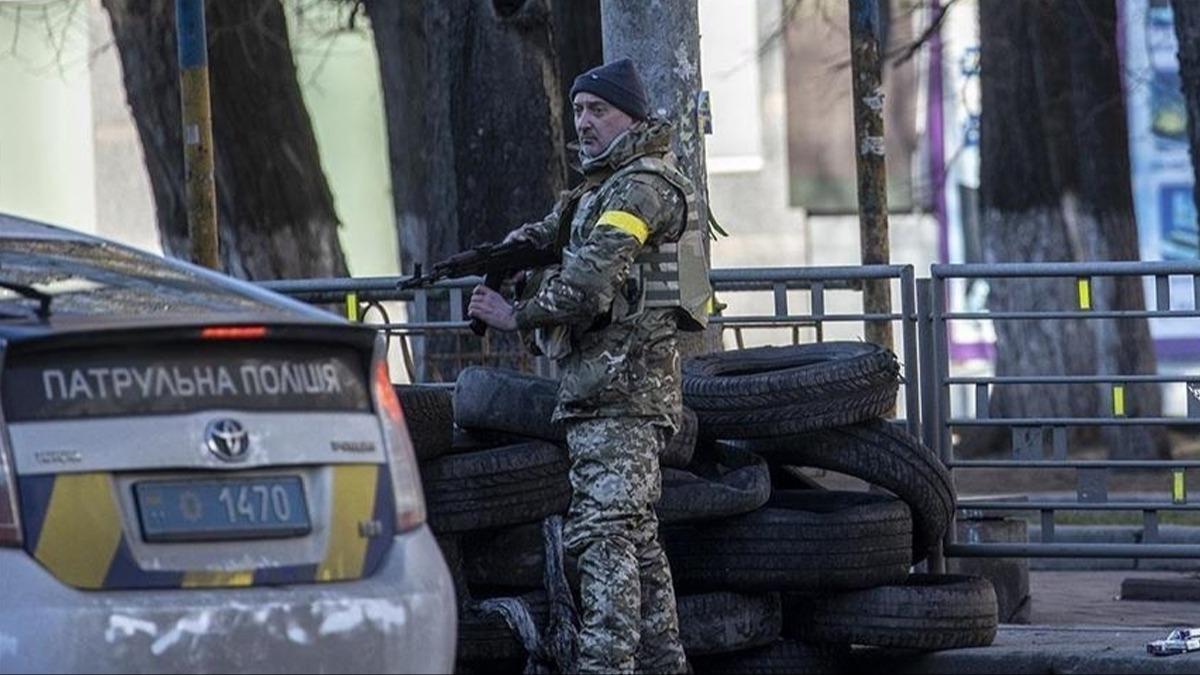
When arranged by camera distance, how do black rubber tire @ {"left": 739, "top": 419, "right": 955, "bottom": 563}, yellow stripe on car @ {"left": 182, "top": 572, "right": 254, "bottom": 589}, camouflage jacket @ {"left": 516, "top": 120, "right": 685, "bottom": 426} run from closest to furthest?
yellow stripe on car @ {"left": 182, "top": 572, "right": 254, "bottom": 589}, camouflage jacket @ {"left": 516, "top": 120, "right": 685, "bottom": 426}, black rubber tire @ {"left": 739, "top": 419, "right": 955, "bottom": 563}

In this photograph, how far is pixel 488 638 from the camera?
8.80 meters

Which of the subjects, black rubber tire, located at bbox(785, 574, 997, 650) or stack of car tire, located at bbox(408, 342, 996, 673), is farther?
black rubber tire, located at bbox(785, 574, 997, 650)

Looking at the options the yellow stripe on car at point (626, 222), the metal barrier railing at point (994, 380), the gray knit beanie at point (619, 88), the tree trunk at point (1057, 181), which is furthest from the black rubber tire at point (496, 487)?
the tree trunk at point (1057, 181)

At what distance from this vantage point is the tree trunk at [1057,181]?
21656 mm

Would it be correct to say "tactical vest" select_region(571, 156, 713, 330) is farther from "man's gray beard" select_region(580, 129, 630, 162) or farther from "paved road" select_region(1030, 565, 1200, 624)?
"paved road" select_region(1030, 565, 1200, 624)

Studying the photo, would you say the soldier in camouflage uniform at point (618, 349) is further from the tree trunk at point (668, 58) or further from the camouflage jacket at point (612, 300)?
the tree trunk at point (668, 58)

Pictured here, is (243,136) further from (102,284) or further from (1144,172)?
(1144,172)

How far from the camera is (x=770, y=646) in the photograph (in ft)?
30.5

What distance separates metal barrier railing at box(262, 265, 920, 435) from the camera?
1066 cm

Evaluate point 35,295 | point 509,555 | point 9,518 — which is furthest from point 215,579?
point 509,555

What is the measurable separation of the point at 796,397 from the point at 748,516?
46 cm

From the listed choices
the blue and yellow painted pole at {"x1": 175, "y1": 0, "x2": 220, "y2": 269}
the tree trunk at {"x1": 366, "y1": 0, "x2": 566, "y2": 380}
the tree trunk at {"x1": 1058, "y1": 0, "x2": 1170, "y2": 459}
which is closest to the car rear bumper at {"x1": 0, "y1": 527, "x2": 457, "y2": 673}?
the blue and yellow painted pole at {"x1": 175, "y1": 0, "x2": 220, "y2": 269}

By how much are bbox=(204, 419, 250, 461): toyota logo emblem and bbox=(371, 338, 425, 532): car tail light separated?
43cm

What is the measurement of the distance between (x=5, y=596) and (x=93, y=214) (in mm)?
31414
